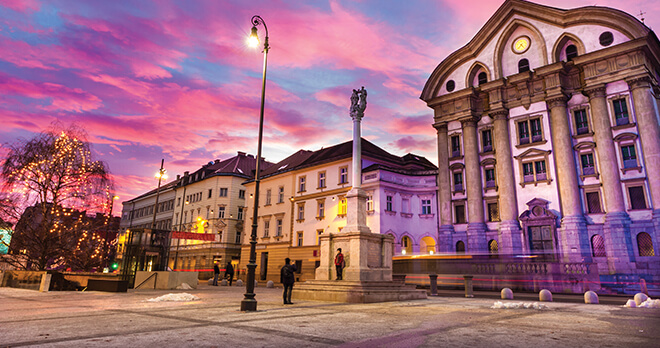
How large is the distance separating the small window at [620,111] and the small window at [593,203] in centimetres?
590

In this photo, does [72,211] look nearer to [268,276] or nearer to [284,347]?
[284,347]

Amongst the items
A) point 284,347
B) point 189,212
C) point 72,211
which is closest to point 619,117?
point 284,347

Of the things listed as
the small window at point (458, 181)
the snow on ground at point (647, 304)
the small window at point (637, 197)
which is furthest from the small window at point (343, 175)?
the snow on ground at point (647, 304)

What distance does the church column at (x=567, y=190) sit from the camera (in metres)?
30.1

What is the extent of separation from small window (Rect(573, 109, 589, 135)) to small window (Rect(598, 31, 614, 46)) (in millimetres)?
5727

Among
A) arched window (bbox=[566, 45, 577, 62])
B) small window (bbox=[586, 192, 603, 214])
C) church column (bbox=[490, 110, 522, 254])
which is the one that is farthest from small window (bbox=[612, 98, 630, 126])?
church column (bbox=[490, 110, 522, 254])

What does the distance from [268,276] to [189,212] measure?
2278 cm

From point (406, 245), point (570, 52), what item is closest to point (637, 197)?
point (570, 52)

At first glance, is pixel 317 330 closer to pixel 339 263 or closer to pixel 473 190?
pixel 339 263

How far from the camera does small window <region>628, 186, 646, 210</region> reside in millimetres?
29000

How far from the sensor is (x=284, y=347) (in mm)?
5543

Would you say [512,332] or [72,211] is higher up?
[72,211]

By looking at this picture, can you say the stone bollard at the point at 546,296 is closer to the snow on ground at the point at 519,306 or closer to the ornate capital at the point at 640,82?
the snow on ground at the point at 519,306

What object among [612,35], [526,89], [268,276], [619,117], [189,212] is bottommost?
[268,276]
